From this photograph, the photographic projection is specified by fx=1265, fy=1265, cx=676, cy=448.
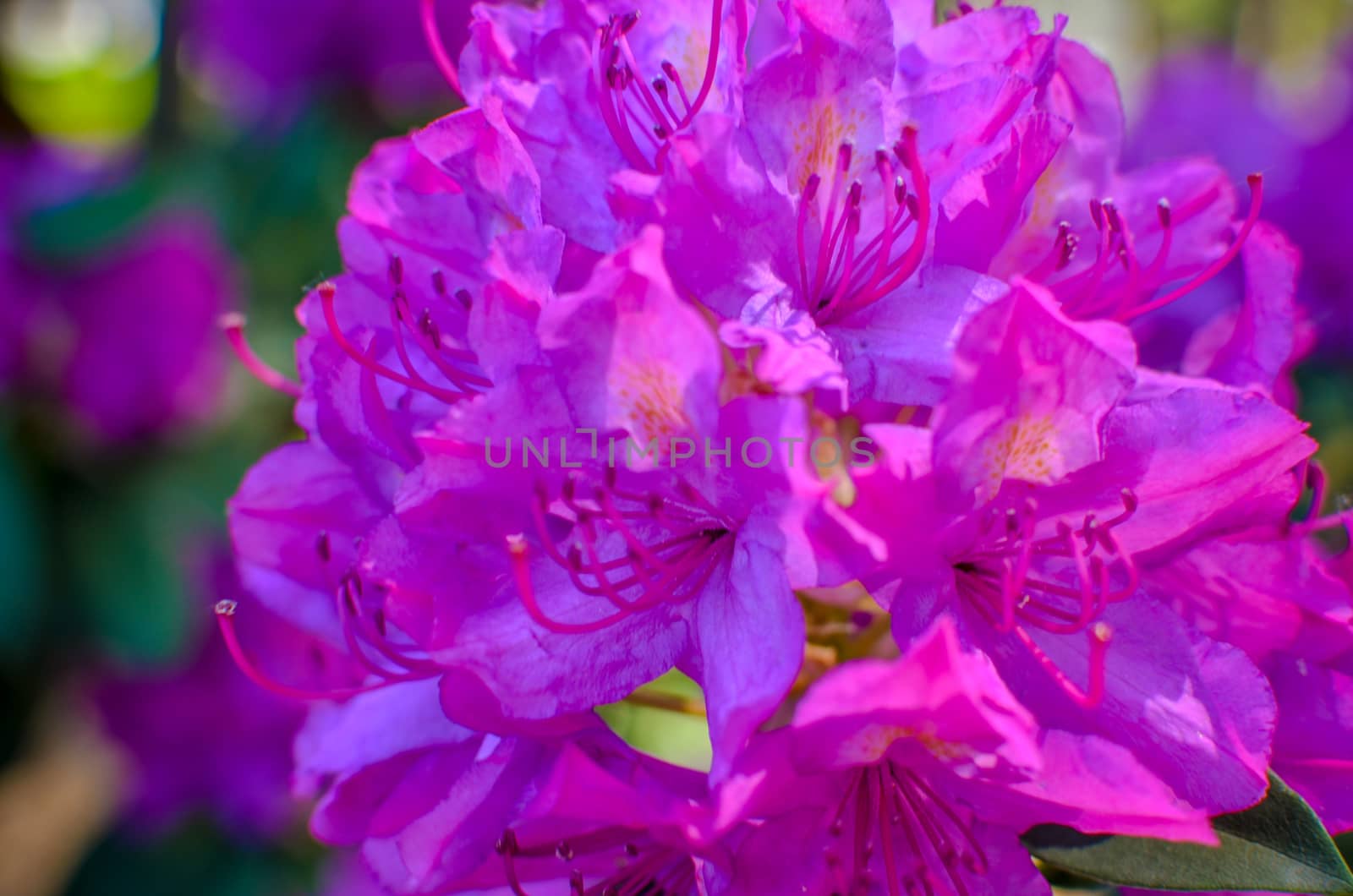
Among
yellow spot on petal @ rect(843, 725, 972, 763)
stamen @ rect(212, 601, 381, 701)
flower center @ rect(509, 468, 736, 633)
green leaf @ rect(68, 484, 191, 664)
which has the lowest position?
green leaf @ rect(68, 484, 191, 664)

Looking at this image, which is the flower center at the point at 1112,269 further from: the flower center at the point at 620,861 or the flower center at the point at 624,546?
the flower center at the point at 620,861

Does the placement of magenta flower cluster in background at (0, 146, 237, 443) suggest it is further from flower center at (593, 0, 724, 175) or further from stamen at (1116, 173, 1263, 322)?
stamen at (1116, 173, 1263, 322)

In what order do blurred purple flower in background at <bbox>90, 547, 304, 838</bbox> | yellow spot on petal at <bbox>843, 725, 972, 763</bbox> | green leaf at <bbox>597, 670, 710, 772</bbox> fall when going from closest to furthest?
1. yellow spot on petal at <bbox>843, 725, 972, 763</bbox>
2. green leaf at <bbox>597, 670, 710, 772</bbox>
3. blurred purple flower in background at <bbox>90, 547, 304, 838</bbox>

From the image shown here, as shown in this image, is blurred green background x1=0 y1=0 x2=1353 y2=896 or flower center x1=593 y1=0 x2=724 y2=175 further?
blurred green background x1=0 y1=0 x2=1353 y2=896

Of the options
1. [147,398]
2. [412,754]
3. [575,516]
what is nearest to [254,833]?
[147,398]

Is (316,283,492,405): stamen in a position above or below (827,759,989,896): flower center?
above

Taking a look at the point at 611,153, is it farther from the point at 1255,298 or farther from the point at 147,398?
the point at 147,398

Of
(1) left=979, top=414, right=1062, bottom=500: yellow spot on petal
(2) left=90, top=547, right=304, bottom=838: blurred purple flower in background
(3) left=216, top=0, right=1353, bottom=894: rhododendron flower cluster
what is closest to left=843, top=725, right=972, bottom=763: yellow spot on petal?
(3) left=216, top=0, right=1353, bottom=894: rhododendron flower cluster
